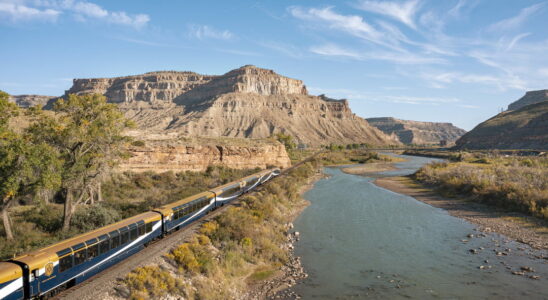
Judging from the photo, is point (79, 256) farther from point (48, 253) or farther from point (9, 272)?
point (9, 272)

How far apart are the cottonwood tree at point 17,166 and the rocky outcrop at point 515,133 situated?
139286 millimetres

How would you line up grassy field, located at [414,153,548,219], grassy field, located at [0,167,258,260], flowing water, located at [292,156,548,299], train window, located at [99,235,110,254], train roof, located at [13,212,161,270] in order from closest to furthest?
train roof, located at [13,212,161,270], train window, located at [99,235,110,254], flowing water, located at [292,156,548,299], grassy field, located at [0,167,258,260], grassy field, located at [414,153,548,219]

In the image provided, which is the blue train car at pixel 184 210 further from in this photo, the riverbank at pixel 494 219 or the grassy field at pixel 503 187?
the grassy field at pixel 503 187

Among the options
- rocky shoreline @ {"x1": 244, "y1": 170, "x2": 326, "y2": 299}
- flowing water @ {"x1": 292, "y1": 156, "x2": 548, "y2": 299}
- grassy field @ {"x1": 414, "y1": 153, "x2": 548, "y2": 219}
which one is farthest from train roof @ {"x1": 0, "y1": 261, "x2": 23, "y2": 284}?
grassy field @ {"x1": 414, "y1": 153, "x2": 548, "y2": 219}

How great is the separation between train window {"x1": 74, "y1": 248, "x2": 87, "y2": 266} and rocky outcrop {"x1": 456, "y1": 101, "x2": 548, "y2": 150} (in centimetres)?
13918

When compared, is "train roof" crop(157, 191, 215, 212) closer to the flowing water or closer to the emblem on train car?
the flowing water

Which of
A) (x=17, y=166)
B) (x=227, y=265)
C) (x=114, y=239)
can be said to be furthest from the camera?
(x=227, y=265)

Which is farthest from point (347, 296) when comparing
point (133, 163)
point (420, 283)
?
point (133, 163)

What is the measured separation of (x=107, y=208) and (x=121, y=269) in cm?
1193

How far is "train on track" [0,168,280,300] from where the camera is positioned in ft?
34.9

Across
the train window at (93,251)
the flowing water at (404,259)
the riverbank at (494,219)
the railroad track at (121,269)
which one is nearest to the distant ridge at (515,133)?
the riverbank at (494,219)

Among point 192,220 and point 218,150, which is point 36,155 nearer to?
point 192,220

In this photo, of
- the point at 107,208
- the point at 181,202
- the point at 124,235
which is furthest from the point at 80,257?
the point at 107,208

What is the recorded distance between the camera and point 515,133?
133500 mm
